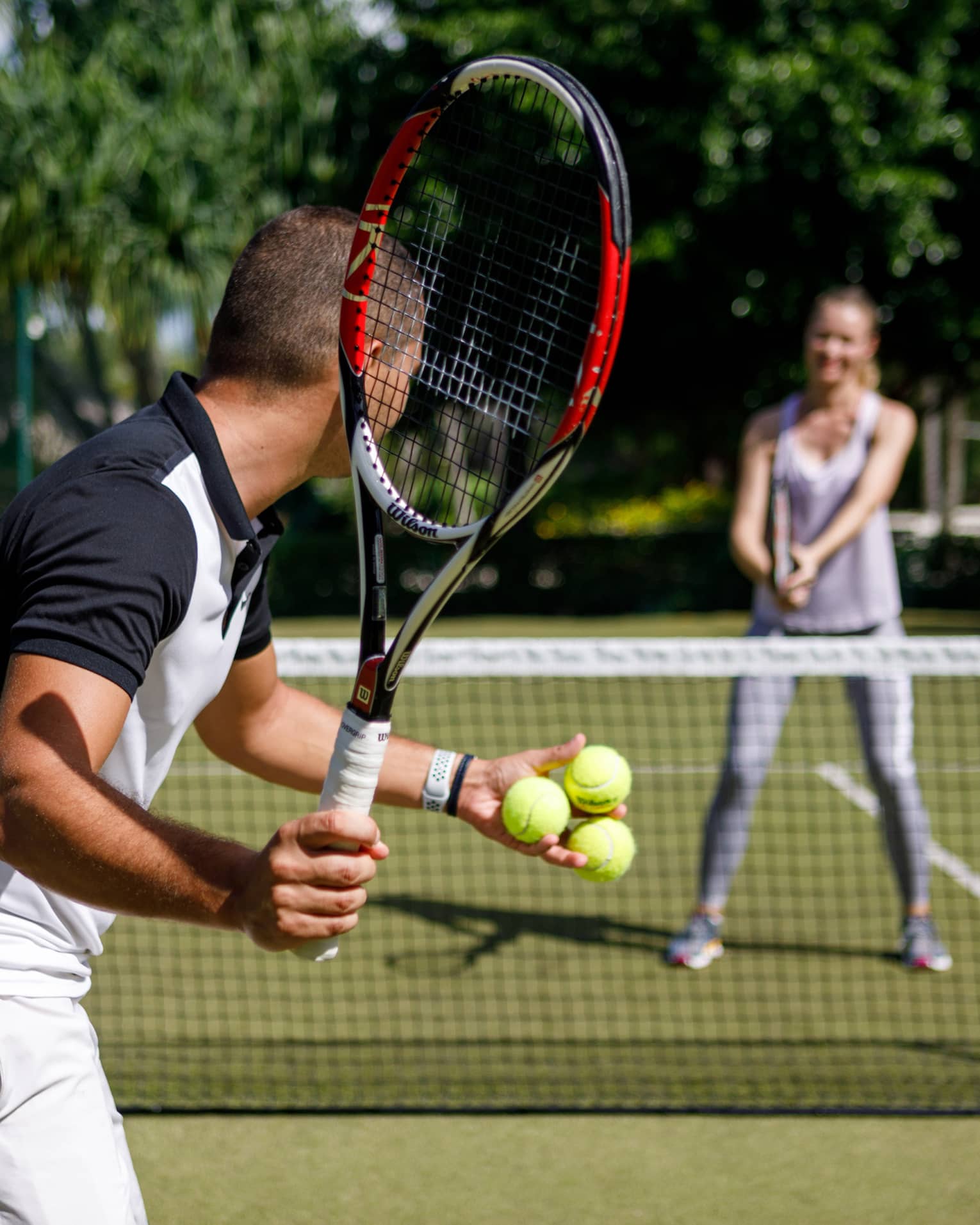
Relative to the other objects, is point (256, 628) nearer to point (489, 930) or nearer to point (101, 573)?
point (101, 573)

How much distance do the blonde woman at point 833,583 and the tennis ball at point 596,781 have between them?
6.40 feet

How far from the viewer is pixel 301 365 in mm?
1898

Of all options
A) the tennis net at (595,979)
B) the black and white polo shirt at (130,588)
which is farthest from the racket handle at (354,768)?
the tennis net at (595,979)

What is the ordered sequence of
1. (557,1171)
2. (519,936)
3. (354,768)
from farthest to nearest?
(519,936), (557,1171), (354,768)

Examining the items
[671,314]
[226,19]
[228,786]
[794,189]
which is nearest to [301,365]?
[228,786]

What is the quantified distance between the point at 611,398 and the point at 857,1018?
15.4 m

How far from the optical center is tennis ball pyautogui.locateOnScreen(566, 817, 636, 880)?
2352mm

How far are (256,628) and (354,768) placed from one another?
2.21ft

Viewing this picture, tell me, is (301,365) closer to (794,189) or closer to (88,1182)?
(88,1182)

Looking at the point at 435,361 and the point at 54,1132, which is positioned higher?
the point at 435,361

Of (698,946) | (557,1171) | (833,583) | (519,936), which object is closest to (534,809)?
(557,1171)

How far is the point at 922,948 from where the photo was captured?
4289 millimetres

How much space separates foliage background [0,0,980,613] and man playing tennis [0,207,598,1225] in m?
11.3

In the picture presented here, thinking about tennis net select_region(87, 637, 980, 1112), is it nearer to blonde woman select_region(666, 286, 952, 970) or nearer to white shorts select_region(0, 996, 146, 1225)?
blonde woman select_region(666, 286, 952, 970)
